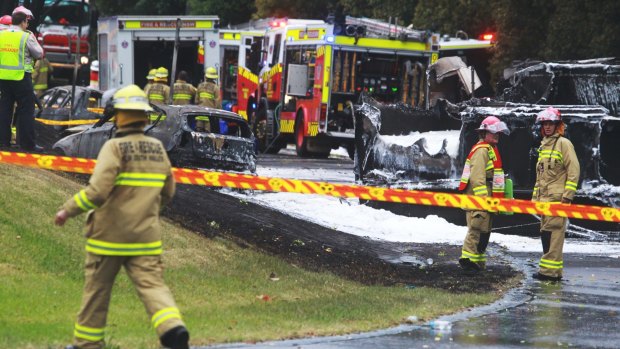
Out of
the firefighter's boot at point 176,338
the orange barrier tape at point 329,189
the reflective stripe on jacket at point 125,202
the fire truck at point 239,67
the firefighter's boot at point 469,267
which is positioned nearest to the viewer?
the firefighter's boot at point 176,338

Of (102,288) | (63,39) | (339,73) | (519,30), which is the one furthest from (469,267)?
(63,39)

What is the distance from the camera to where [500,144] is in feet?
55.3

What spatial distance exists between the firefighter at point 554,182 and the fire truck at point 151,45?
1771cm

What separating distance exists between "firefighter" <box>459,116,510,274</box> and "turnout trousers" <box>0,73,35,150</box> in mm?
5909

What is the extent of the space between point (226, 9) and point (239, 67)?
66.4ft

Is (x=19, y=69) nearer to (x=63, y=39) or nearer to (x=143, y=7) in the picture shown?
(x=63, y=39)

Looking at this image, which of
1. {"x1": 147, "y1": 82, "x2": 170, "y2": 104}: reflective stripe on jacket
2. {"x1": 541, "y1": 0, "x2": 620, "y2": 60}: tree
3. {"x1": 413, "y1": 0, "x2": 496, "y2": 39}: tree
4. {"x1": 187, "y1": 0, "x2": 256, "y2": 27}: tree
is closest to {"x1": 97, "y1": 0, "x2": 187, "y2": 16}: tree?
{"x1": 187, "y1": 0, "x2": 256, "y2": 27}: tree

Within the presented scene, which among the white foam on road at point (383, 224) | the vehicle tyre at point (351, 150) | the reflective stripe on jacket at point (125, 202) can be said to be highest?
the reflective stripe on jacket at point (125, 202)

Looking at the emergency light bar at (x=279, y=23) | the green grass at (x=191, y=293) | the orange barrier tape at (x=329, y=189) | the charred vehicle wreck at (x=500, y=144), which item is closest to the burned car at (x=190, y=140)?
the charred vehicle wreck at (x=500, y=144)

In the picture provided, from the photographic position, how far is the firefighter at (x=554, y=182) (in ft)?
44.4

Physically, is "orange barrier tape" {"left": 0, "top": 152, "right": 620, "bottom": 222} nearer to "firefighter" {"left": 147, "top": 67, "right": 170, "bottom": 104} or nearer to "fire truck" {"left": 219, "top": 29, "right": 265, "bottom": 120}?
"firefighter" {"left": 147, "top": 67, "right": 170, "bottom": 104}

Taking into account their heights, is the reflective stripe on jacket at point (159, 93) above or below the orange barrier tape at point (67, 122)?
above

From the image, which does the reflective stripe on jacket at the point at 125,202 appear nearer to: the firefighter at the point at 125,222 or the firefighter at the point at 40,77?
the firefighter at the point at 125,222

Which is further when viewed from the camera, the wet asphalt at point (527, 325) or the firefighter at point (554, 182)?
the firefighter at point (554, 182)
